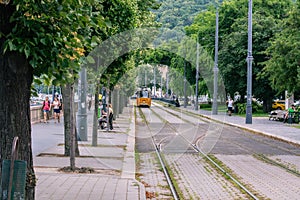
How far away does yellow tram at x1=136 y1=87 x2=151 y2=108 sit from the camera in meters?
78.0

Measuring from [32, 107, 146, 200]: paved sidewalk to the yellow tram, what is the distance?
5698cm

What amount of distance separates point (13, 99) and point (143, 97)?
75451 mm

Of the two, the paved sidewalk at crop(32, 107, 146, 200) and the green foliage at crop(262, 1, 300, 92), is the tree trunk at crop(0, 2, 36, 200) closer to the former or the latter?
the paved sidewalk at crop(32, 107, 146, 200)

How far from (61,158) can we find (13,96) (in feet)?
32.2

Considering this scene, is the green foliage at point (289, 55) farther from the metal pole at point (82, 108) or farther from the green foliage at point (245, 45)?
the metal pole at point (82, 108)

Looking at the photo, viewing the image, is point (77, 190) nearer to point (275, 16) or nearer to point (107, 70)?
point (107, 70)

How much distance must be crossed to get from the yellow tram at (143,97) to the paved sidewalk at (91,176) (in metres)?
57.0

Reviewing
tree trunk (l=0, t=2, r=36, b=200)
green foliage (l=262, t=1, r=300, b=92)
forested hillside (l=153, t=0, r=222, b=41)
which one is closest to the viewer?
tree trunk (l=0, t=2, r=36, b=200)

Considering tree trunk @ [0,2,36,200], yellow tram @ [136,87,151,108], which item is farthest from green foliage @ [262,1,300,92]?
yellow tram @ [136,87,151,108]

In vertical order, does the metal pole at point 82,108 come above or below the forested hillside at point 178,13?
below

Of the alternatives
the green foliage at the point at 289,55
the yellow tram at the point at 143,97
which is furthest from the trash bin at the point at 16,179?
the yellow tram at the point at 143,97

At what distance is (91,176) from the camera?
1359cm

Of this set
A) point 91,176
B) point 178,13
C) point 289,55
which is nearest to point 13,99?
point 91,176

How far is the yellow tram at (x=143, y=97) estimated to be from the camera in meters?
78.0
